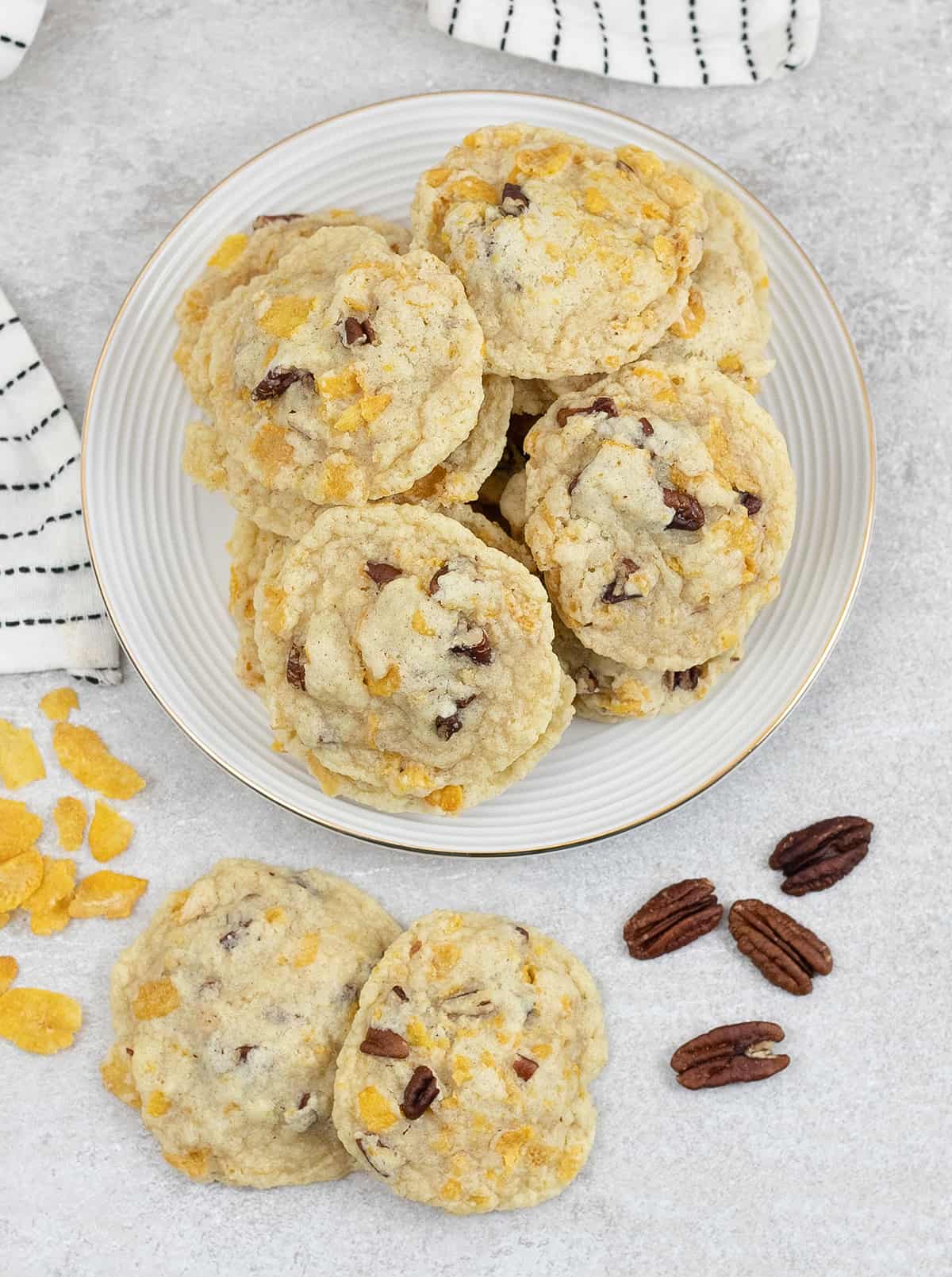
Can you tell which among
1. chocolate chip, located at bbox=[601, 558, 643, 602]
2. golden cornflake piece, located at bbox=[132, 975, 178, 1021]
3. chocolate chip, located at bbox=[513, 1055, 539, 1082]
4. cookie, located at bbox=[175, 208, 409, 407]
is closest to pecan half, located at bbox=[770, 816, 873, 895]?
chocolate chip, located at bbox=[513, 1055, 539, 1082]

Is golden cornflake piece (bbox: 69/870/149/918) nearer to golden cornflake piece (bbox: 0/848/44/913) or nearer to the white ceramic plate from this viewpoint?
golden cornflake piece (bbox: 0/848/44/913)

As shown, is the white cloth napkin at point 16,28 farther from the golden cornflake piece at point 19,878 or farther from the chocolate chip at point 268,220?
the golden cornflake piece at point 19,878

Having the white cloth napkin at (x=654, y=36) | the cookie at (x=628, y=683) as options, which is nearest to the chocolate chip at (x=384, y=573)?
the cookie at (x=628, y=683)

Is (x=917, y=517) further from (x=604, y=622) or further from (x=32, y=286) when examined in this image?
(x=32, y=286)

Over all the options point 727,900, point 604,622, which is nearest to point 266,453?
point 604,622

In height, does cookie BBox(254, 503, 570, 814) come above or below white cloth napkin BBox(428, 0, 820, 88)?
below

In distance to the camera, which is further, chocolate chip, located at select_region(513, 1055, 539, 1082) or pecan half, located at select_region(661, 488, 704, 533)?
chocolate chip, located at select_region(513, 1055, 539, 1082)

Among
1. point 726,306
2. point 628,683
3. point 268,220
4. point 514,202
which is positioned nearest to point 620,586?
point 628,683
